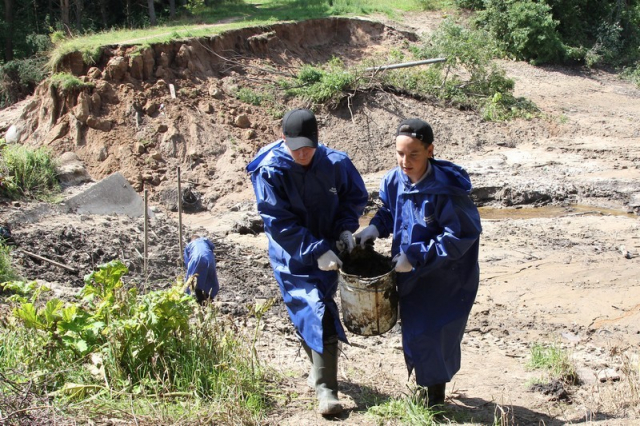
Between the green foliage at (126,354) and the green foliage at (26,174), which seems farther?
the green foliage at (26,174)

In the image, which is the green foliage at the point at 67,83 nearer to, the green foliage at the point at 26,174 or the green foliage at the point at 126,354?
the green foliage at the point at 26,174

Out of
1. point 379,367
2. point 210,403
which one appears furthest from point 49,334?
point 379,367

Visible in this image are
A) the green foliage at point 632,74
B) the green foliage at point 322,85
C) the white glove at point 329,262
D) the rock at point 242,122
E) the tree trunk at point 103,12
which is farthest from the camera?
the tree trunk at point 103,12

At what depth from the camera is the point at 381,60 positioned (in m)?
16.3

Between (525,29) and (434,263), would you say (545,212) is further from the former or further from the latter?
(525,29)

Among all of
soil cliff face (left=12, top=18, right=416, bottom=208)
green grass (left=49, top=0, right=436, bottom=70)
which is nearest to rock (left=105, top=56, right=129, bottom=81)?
soil cliff face (left=12, top=18, right=416, bottom=208)

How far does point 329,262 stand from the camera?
3.95m

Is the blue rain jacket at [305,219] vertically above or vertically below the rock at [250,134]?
above

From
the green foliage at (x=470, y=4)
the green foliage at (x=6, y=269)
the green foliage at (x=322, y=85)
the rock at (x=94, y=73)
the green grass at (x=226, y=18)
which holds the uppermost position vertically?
the green foliage at (x=470, y=4)

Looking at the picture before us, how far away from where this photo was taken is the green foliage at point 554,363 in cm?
482

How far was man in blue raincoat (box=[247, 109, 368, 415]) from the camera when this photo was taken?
404cm

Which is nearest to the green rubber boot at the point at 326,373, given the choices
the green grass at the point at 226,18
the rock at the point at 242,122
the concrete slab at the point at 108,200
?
the concrete slab at the point at 108,200

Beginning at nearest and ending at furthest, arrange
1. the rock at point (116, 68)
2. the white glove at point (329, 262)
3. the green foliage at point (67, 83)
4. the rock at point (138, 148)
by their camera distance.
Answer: the white glove at point (329, 262)
the rock at point (138, 148)
the green foliage at point (67, 83)
the rock at point (116, 68)

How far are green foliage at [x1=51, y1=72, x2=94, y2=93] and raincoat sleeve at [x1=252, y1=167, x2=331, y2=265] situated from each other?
10.4 metres
